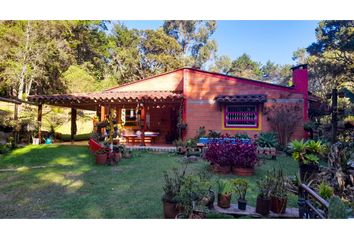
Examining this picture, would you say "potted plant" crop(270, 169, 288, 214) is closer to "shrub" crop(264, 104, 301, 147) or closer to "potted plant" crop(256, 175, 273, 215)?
"potted plant" crop(256, 175, 273, 215)

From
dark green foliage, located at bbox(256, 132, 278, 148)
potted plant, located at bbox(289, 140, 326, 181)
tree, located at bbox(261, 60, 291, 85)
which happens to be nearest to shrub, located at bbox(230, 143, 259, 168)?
potted plant, located at bbox(289, 140, 326, 181)

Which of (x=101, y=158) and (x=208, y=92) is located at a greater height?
(x=208, y=92)

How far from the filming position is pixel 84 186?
19.0 ft

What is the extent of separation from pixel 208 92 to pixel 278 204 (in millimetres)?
9604

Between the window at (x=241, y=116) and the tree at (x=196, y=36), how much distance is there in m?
22.0

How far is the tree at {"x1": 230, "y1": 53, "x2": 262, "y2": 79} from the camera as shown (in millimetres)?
43031

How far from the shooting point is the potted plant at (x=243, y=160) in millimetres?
6965

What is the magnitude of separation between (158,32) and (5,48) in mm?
16409

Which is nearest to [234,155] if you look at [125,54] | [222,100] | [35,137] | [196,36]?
[222,100]

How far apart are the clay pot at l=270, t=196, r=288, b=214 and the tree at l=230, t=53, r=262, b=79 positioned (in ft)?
133

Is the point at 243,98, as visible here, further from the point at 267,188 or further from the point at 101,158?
the point at 267,188
